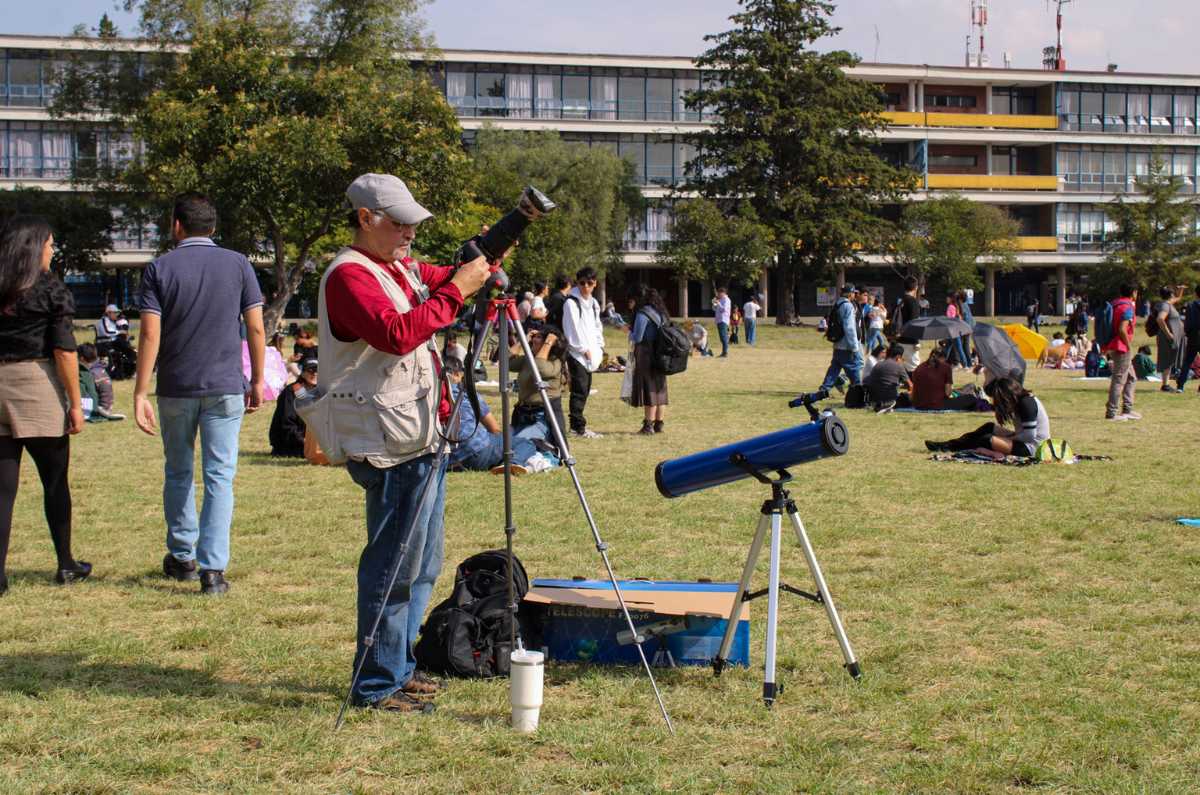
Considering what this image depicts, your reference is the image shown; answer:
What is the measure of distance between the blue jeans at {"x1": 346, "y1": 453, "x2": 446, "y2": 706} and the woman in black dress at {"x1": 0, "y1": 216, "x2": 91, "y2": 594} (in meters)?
2.60

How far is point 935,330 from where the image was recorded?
59.6ft

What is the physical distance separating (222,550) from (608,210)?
1993 inches

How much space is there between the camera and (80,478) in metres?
10.7

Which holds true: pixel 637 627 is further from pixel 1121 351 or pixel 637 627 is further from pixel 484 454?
pixel 1121 351

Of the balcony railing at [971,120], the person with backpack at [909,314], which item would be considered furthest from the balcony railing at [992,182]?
the person with backpack at [909,314]

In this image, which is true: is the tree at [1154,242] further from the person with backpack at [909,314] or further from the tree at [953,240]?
the person with backpack at [909,314]

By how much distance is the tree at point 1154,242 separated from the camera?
57.2m

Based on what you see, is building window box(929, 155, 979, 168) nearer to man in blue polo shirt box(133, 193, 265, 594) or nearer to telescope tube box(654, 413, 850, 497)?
man in blue polo shirt box(133, 193, 265, 594)

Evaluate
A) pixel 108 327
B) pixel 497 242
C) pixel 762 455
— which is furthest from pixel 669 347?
pixel 108 327

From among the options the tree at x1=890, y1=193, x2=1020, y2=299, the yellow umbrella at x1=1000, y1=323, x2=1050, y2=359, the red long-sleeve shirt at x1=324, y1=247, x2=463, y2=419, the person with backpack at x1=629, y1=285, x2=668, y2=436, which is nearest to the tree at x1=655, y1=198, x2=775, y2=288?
the tree at x1=890, y1=193, x2=1020, y2=299

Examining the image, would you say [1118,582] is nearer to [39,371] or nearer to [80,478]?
[39,371]

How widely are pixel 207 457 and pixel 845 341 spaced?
13113 mm

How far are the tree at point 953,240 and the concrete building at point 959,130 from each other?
12.8ft

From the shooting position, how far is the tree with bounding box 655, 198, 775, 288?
162 ft
